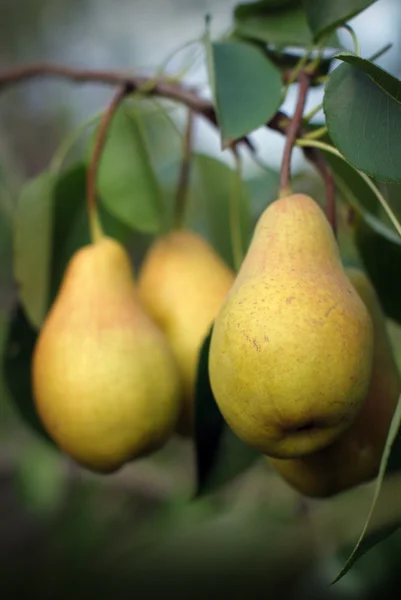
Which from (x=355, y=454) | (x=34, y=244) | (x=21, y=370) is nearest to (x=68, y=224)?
(x=34, y=244)

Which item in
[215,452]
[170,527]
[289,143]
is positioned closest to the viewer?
[289,143]

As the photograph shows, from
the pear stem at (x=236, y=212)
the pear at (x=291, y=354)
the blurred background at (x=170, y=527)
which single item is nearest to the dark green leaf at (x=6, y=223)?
the blurred background at (x=170, y=527)

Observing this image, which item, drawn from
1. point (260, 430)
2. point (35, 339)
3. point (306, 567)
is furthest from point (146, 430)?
point (306, 567)

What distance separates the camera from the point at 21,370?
836 millimetres

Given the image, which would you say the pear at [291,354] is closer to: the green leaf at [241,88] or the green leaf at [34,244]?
the green leaf at [241,88]

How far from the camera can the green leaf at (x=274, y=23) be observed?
28.0 inches

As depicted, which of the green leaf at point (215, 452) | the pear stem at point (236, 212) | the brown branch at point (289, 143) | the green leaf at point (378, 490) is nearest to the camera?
the green leaf at point (378, 490)

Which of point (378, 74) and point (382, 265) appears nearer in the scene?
point (378, 74)

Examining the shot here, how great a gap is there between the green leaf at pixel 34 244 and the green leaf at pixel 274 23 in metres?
0.25

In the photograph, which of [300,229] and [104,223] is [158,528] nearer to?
[104,223]

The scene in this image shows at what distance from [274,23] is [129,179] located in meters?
0.23

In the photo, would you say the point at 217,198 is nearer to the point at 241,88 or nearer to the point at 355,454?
the point at 241,88

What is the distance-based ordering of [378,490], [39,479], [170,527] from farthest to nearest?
1. [39,479]
2. [170,527]
3. [378,490]

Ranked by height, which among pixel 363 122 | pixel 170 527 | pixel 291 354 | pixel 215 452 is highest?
pixel 363 122
